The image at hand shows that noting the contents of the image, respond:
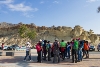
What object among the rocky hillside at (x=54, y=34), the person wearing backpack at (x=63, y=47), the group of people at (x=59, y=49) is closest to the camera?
the group of people at (x=59, y=49)

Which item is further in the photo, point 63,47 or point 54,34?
point 54,34

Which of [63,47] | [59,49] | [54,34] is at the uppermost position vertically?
[54,34]

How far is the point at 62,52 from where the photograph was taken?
1661 cm

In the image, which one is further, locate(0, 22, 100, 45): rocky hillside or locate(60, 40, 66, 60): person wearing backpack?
locate(0, 22, 100, 45): rocky hillside

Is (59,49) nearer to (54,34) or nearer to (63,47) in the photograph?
(63,47)

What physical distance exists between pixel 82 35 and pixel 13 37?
106 ft

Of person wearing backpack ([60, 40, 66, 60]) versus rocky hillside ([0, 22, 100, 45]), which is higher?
rocky hillside ([0, 22, 100, 45])

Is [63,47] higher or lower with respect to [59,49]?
higher

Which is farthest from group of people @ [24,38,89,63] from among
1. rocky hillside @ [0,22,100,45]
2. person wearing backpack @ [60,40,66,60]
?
rocky hillside @ [0,22,100,45]

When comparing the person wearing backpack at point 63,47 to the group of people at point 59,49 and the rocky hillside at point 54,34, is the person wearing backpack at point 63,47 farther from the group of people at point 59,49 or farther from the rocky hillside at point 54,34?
the rocky hillside at point 54,34

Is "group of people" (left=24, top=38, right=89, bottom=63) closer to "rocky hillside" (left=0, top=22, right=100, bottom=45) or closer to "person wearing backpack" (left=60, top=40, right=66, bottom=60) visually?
"person wearing backpack" (left=60, top=40, right=66, bottom=60)

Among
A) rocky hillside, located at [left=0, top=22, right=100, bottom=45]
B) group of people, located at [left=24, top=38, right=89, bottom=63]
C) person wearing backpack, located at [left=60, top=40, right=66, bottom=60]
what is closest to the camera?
group of people, located at [left=24, top=38, right=89, bottom=63]

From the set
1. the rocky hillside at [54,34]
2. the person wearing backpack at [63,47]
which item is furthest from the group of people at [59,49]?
the rocky hillside at [54,34]

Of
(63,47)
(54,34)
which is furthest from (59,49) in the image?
(54,34)
